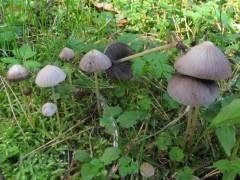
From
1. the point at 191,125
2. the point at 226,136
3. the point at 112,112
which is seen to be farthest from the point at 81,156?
the point at 226,136

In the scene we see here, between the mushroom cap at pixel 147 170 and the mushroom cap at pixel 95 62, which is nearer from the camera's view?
the mushroom cap at pixel 147 170

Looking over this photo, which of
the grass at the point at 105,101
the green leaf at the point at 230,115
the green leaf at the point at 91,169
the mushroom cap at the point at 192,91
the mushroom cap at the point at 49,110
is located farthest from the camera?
the mushroom cap at the point at 49,110

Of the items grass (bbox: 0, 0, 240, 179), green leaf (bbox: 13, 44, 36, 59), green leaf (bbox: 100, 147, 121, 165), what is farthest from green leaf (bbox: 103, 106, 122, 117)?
green leaf (bbox: 13, 44, 36, 59)

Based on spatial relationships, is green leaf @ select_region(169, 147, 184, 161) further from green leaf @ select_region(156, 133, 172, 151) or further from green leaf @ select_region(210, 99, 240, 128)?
green leaf @ select_region(210, 99, 240, 128)

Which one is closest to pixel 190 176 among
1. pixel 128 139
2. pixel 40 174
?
pixel 128 139

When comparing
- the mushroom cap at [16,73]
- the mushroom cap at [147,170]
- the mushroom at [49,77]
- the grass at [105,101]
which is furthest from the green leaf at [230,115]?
the mushroom cap at [16,73]

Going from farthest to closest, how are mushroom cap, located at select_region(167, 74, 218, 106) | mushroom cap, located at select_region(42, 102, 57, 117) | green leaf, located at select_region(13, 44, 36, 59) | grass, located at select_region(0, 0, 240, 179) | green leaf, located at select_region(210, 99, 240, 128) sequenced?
green leaf, located at select_region(13, 44, 36, 59)
mushroom cap, located at select_region(42, 102, 57, 117)
grass, located at select_region(0, 0, 240, 179)
mushroom cap, located at select_region(167, 74, 218, 106)
green leaf, located at select_region(210, 99, 240, 128)

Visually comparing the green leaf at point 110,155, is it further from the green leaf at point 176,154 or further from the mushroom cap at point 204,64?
the mushroom cap at point 204,64
